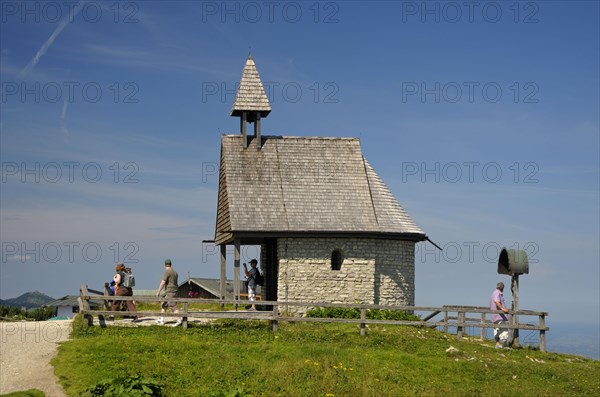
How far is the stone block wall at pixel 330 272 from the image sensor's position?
32406 mm

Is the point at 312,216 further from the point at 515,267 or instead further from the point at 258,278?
the point at 515,267

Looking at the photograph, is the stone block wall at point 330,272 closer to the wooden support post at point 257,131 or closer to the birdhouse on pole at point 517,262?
the wooden support post at point 257,131

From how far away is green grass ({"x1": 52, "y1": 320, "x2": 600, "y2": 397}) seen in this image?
19.9 m

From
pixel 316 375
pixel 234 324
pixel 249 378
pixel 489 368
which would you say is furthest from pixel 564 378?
pixel 234 324

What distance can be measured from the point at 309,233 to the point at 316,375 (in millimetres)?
11790

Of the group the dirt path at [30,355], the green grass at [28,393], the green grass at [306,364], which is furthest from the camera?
the green grass at [306,364]

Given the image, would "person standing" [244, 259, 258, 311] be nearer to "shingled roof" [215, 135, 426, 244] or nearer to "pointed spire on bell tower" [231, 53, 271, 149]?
"shingled roof" [215, 135, 426, 244]

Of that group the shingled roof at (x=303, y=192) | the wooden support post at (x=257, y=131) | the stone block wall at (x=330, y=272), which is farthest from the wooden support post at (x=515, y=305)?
the wooden support post at (x=257, y=131)

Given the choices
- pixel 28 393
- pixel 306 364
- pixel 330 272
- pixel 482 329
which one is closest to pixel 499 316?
pixel 482 329

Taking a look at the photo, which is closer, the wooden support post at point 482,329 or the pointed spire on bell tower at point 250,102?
the wooden support post at point 482,329

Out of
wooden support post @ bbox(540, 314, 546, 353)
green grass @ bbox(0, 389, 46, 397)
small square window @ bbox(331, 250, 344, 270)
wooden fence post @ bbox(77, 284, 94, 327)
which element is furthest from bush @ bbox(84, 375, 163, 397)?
small square window @ bbox(331, 250, 344, 270)

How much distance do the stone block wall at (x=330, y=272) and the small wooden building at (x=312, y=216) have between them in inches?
1.6

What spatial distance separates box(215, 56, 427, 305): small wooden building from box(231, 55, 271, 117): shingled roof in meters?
0.04

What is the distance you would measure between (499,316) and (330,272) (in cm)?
755
